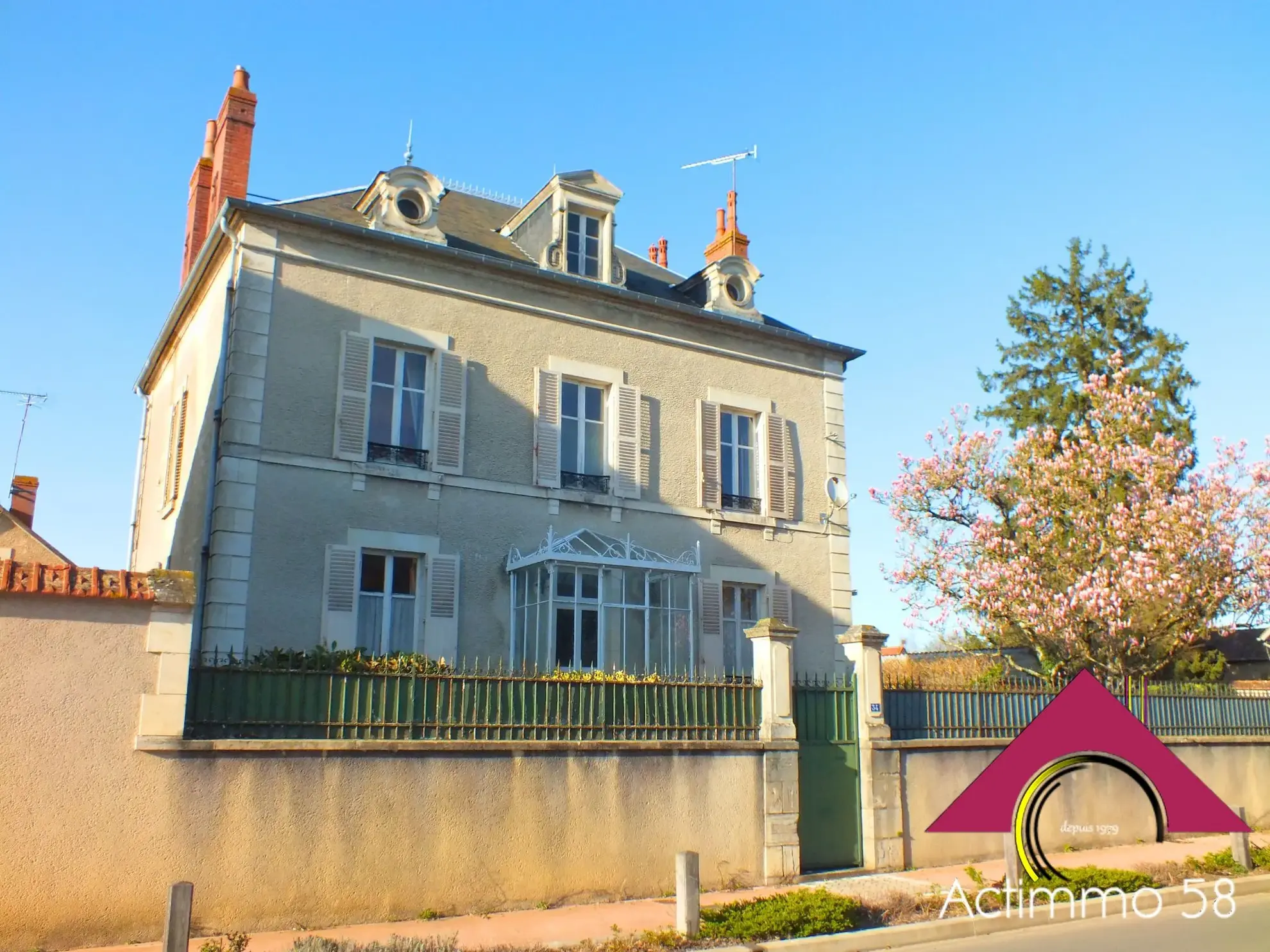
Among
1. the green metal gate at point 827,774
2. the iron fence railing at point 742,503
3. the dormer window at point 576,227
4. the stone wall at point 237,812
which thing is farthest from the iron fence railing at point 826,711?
the dormer window at point 576,227

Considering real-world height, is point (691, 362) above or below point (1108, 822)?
above

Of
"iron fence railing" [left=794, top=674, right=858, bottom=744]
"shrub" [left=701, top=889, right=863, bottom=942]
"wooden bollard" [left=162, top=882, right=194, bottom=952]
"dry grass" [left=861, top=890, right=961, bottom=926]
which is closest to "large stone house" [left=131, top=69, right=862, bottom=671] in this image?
"iron fence railing" [left=794, top=674, right=858, bottom=744]

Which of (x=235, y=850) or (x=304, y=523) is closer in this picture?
(x=235, y=850)

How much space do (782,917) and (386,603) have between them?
24.3ft

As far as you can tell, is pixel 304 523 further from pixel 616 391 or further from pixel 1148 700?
pixel 1148 700

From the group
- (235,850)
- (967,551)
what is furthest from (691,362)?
(235,850)

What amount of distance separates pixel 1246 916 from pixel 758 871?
14.2 ft

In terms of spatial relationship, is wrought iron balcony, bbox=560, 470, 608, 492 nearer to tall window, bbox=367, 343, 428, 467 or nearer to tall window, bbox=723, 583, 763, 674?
tall window, bbox=367, 343, 428, 467

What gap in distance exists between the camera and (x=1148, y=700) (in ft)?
48.0

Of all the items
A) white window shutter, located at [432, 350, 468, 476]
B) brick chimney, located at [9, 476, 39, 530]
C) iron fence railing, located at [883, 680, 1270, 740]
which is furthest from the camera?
brick chimney, located at [9, 476, 39, 530]

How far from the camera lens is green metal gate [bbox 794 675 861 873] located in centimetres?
1091

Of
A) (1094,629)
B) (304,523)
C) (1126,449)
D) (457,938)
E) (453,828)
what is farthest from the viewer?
(1126,449)

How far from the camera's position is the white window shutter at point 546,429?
15.2 meters

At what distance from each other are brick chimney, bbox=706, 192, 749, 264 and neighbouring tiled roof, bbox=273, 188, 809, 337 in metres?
1.42
